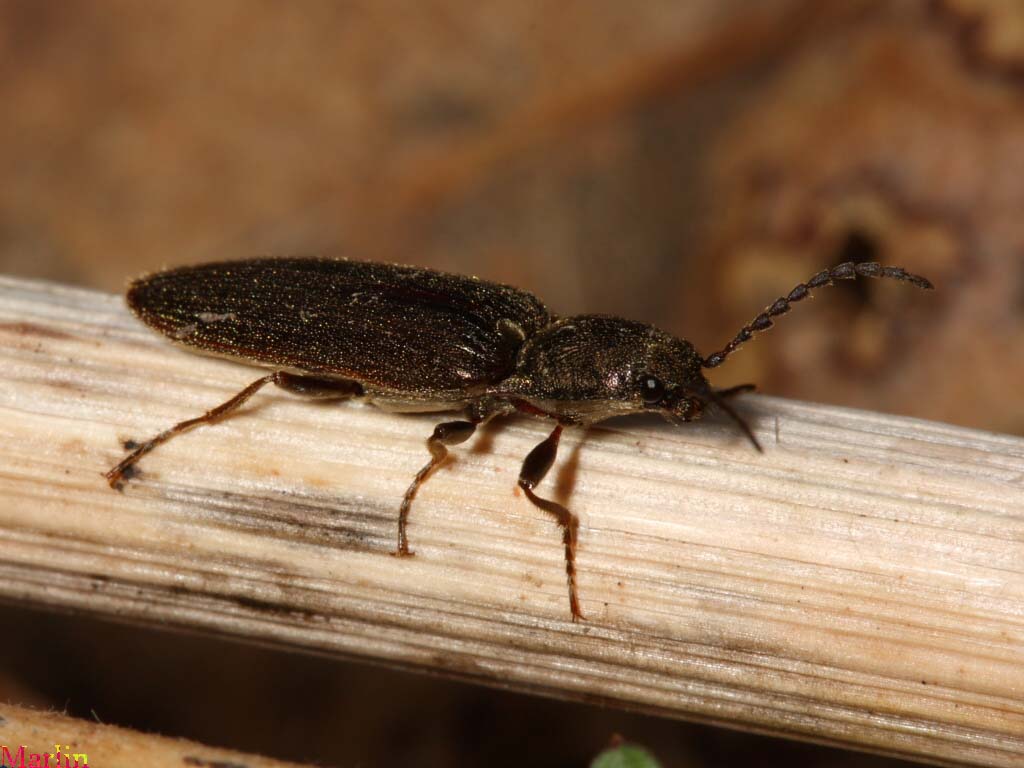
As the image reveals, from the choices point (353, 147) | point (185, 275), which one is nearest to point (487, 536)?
point (185, 275)

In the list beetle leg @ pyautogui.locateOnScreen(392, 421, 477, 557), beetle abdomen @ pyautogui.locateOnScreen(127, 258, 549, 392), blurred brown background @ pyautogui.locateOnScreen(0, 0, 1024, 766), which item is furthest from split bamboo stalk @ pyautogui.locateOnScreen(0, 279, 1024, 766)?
blurred brown background @ pyautogui.locateOnScreen(0, 0, 1024, 766)

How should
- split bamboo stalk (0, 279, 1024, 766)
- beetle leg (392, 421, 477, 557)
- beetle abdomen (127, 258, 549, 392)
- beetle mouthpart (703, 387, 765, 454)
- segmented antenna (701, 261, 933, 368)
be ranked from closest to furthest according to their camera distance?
split bamboo stalk (0, 279, 1024, 766)
beetle leg (392, 421, 477, 557)
beetle mouthpart (703, 387, 765, 454)
segmented antenna (701, 261, 933, 368)
beetle abdomen (127, 258, 549, 392)

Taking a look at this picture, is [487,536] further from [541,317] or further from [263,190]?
[263,190]

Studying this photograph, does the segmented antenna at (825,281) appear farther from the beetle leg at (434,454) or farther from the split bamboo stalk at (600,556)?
the beetle leg at (434,454)

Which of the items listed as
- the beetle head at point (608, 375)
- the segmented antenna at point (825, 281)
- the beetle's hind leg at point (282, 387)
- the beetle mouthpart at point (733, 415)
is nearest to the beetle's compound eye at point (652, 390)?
the beetle head at point (608, 375)

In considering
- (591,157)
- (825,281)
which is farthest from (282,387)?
(591,157)

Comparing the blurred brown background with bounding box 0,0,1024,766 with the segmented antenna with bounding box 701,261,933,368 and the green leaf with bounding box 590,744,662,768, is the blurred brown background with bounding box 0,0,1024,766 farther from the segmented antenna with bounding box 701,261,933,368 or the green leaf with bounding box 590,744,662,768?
the green leaf with bounding box 590,744,662,768
